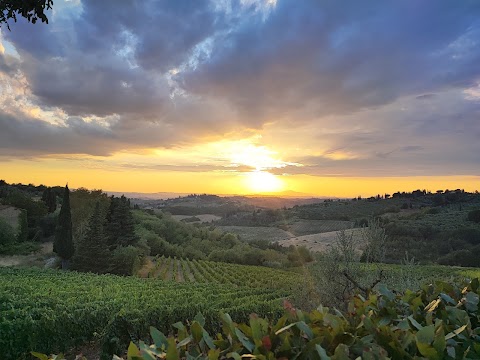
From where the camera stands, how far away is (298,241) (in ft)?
235

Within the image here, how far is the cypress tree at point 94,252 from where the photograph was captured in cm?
3675

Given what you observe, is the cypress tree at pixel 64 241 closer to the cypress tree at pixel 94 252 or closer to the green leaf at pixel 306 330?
the cypress tree at pixel 94 252

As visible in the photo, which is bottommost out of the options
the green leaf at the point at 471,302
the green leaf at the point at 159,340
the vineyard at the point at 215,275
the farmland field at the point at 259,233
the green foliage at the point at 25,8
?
the vineyard at the point at 215,275

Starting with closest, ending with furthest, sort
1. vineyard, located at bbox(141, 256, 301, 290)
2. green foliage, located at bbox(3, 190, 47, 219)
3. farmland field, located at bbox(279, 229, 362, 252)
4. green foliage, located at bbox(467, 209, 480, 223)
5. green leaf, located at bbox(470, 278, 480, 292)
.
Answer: green leaf, located at bbox(470, 278, 480, 292) < vineyard, located at bbox(141, 256, 301, 290) < green foliage, located at bbox(3, 190, 47, 219) < green foliage, located at bbox(467, 209, 480, 223) < farmland field, located at bbox(279, 229, 362, 252)

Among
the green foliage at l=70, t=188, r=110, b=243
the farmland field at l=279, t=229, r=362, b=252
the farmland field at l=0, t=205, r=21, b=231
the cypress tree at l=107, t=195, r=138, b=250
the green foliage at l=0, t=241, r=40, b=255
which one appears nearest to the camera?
the cypress tree at l=107, t=195, r=138, b=250

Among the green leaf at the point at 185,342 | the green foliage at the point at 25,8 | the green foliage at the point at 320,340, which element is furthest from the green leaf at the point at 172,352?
the green foliage at the point at 25,8

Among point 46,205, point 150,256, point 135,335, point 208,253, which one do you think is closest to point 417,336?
point 135,335

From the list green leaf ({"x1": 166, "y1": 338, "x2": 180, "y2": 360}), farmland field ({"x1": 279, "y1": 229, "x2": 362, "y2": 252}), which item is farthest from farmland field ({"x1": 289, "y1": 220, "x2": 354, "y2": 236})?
green leaf ({"x1": 166, "y1": 338, "x2": 180, "y2": 360})

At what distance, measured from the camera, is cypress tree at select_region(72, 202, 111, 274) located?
36750 millimetres

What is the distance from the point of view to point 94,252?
121 feet

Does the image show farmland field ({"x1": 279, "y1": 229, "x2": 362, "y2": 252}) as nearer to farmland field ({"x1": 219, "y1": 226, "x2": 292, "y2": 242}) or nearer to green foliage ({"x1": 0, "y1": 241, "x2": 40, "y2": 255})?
farmland field ({"x1": 219, "y1": 226, "x2": 292, "y2": 242})

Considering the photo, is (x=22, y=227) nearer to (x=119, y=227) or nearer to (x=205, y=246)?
(x=119, y=227)

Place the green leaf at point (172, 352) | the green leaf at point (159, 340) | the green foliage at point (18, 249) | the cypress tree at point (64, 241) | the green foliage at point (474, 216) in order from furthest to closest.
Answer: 1. the green foliage at point (474, 216)
2. the green foliage at point (18, 249)
3. the cypress tree at point (64, 241)
4. the green leaf at point (159, 340)
5. the green leaf at point (172, 352)

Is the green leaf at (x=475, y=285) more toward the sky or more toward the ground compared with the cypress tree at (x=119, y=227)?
more toward the sky
